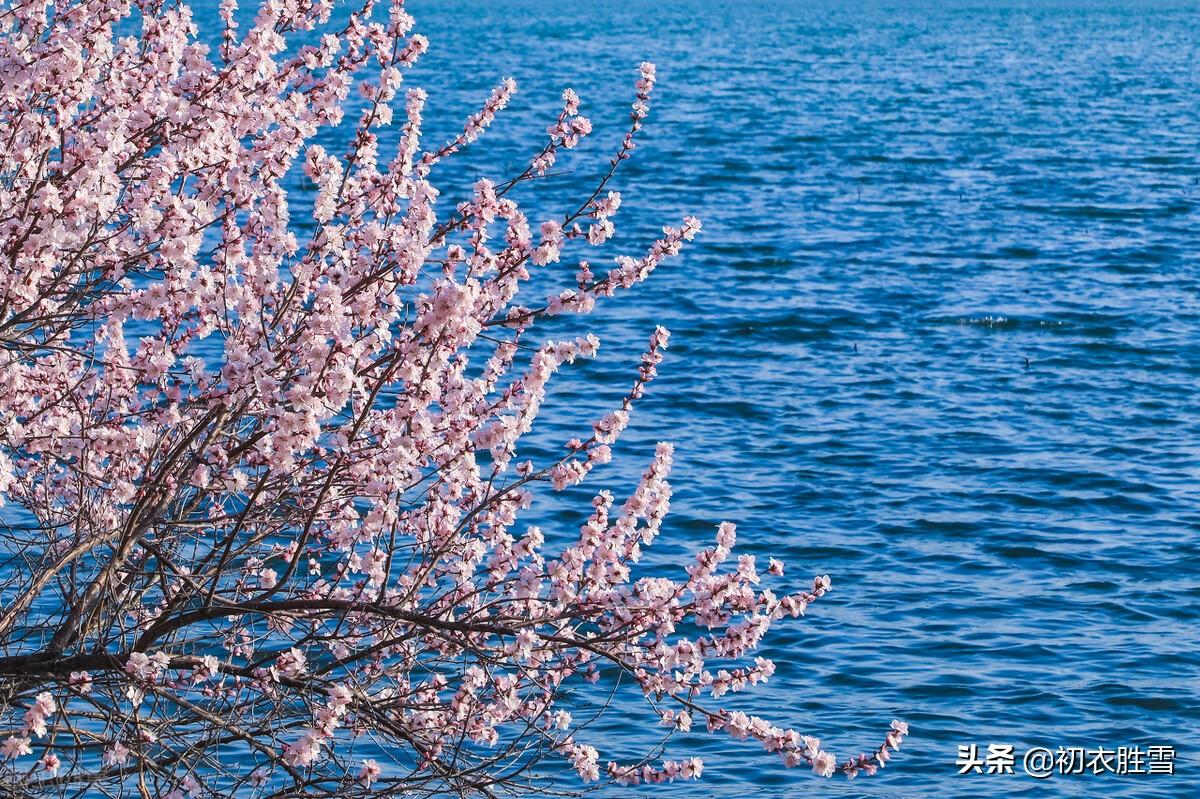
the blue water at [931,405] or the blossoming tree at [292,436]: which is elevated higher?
the blossoming tree at [292,436]

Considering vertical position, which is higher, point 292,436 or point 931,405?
point 292,436

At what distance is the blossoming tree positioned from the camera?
8.77 metres

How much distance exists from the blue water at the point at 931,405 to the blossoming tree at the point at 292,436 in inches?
167

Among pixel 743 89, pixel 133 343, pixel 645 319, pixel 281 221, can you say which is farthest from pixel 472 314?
pixel 743 89

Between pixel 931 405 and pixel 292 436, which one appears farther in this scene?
pixel 931 405

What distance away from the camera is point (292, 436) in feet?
27.5

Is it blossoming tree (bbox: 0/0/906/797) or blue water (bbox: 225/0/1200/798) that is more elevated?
blossoming tree (bbox: 0/0/906/797)

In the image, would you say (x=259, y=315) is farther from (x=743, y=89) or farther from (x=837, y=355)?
(x=743, y=89)

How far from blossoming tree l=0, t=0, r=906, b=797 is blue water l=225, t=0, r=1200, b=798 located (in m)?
4.24

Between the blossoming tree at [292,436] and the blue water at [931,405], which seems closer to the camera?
the blossoming tree at [292,436]

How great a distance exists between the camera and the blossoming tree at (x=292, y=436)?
8.77m

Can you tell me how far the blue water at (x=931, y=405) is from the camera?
14922 mm

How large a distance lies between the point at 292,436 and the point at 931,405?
56.7 ft

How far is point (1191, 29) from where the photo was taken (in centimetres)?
11294
